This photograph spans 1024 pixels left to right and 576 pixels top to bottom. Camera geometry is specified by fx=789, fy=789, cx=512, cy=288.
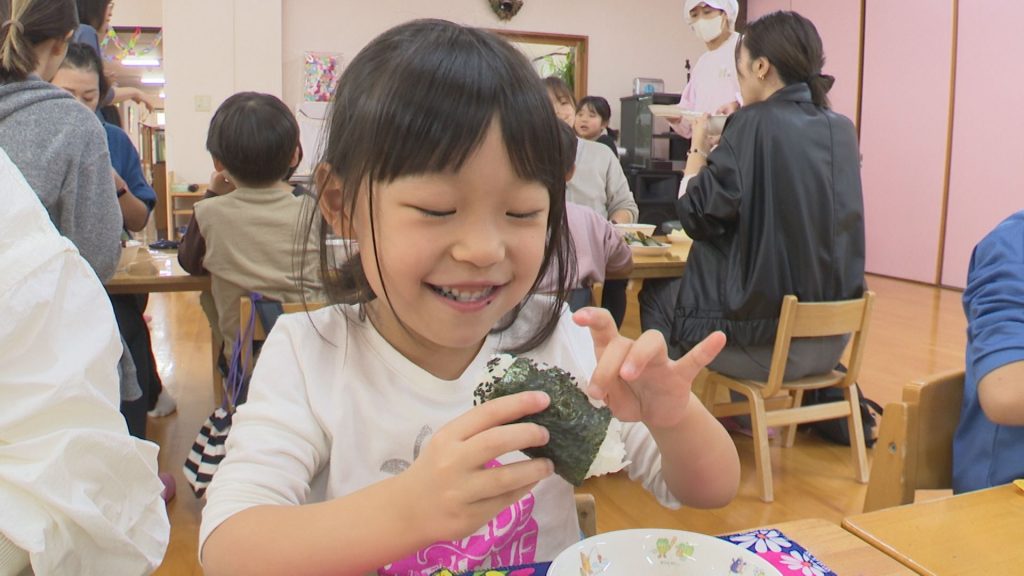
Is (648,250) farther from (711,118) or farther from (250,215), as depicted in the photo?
(250,215)

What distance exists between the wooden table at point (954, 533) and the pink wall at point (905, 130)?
6.42 meters

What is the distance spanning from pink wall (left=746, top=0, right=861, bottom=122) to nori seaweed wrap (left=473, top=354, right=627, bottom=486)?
7.24m

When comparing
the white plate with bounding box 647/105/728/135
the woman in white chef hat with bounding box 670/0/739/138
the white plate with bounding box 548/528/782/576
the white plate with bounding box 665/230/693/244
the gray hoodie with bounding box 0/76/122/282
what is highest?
the woman in white chef hat with bounding box 670/0/739/138

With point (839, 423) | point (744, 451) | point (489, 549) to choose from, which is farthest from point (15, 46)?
point (839, 423)

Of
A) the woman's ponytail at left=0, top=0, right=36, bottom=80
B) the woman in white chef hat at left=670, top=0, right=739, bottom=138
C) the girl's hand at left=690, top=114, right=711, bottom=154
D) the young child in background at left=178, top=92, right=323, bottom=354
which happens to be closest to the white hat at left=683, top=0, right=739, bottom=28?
the woman in white chef hat at left=670, top=0, right=739, bottom=138

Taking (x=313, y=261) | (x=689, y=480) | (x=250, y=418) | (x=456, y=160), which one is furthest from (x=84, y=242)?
(x=689, y=480)

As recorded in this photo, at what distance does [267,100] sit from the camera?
242 cm

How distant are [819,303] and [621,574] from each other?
6.52ft

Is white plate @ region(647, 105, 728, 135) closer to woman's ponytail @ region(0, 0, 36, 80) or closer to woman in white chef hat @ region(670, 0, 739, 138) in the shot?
woman in white chef hat @ region(670, 0, 739, 138)

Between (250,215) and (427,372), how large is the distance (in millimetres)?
1624

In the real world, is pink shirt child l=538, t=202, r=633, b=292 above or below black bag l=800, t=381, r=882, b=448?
above

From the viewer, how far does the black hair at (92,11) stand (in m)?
2.97

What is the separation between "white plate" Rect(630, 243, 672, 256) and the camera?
304 centimetres

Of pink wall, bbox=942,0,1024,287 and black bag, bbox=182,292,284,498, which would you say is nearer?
black bag, bbox=182,292,284,498
